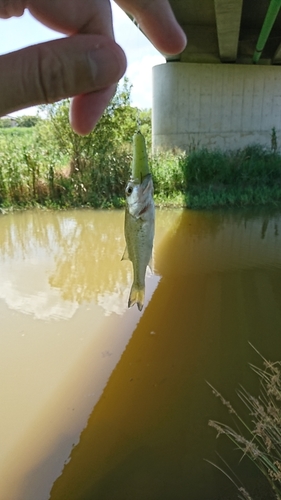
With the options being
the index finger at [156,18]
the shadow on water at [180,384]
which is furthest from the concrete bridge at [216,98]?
the index finger at [156,18]

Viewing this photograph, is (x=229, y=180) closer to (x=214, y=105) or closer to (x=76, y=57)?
(x=214, y=105)

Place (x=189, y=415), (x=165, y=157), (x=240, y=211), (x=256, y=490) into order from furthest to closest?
(x=165, y=157), (x=240, y=211), (x=189, y=415), (x=256, y=490)

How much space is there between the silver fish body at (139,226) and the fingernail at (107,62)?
477 millimetres

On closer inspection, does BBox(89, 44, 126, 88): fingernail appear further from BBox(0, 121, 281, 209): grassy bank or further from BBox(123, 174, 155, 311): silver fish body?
BBox(0, 121, 281, 209): grassy bank

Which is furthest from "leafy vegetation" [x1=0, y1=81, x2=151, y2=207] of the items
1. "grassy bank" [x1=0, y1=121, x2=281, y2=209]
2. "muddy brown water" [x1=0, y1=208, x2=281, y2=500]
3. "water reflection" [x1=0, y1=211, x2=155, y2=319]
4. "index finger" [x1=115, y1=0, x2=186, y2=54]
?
"index finger" [x1=115, y1=0, x2=186, y2=54]

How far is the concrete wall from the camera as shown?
13.0 meters

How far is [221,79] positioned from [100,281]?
9327 millimetres

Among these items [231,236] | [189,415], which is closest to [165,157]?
[231,236]

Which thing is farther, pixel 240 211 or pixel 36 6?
pixel 240 211

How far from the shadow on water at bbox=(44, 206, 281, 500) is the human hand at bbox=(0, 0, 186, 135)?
8.43 feet

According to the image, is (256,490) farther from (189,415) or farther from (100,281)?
(100,281)

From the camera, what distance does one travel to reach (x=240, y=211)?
10047 millimetres

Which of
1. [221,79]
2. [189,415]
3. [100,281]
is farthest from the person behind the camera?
[221,79]

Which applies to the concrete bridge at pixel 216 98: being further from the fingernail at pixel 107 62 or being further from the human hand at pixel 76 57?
the fingernail at pixel 107 62
